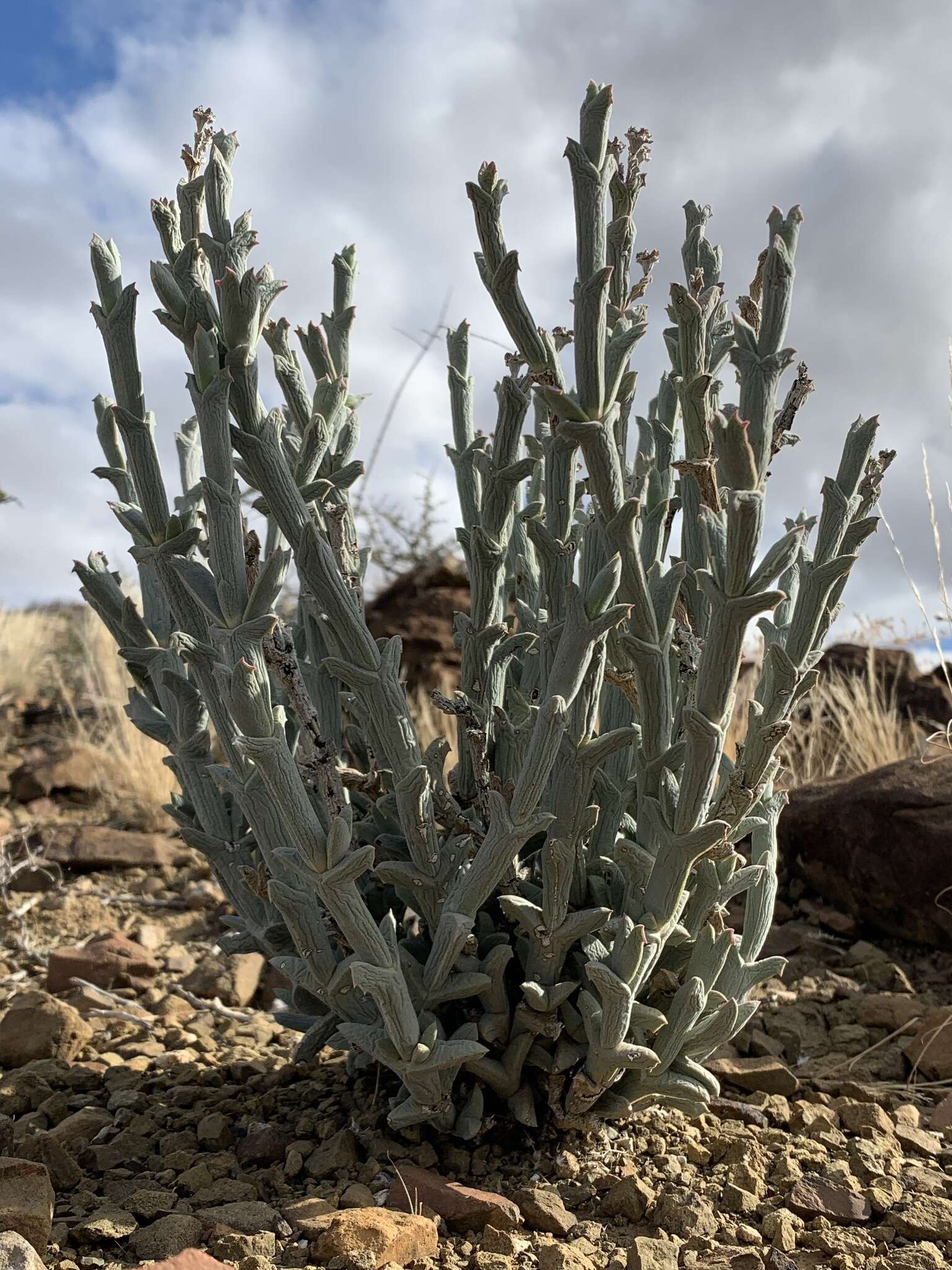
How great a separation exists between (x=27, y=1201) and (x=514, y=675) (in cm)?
116

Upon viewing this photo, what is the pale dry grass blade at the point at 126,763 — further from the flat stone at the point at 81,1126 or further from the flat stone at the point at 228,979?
the flat stone at the point at 81,1126

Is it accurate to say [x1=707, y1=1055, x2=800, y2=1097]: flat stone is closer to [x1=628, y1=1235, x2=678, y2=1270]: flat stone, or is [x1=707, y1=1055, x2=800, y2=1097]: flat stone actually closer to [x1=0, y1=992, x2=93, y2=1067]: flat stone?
[x1=628, y1=1235, x2=678, y2=1270]: flat stone

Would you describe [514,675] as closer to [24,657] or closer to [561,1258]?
[561,1258]

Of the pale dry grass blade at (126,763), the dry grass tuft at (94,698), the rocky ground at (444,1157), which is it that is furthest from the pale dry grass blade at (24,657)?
the rocky ground at (444,1157)

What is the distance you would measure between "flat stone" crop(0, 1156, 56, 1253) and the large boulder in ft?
8.47

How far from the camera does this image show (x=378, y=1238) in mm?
1495

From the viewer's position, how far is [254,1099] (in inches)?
84.9

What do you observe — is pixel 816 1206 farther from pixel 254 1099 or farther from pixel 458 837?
pixel 254 1099

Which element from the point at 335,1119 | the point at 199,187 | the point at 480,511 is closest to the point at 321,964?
the point at 335,1119

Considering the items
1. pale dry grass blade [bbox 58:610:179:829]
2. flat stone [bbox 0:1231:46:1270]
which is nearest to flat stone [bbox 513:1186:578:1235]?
flat stone [bbox 0:1231:46:1270]

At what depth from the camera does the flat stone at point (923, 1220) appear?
1.72 meters

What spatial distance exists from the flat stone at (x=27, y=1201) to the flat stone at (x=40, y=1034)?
855 millimetres

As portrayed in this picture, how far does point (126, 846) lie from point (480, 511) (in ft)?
11.9

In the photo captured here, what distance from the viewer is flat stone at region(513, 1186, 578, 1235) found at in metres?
1.66
